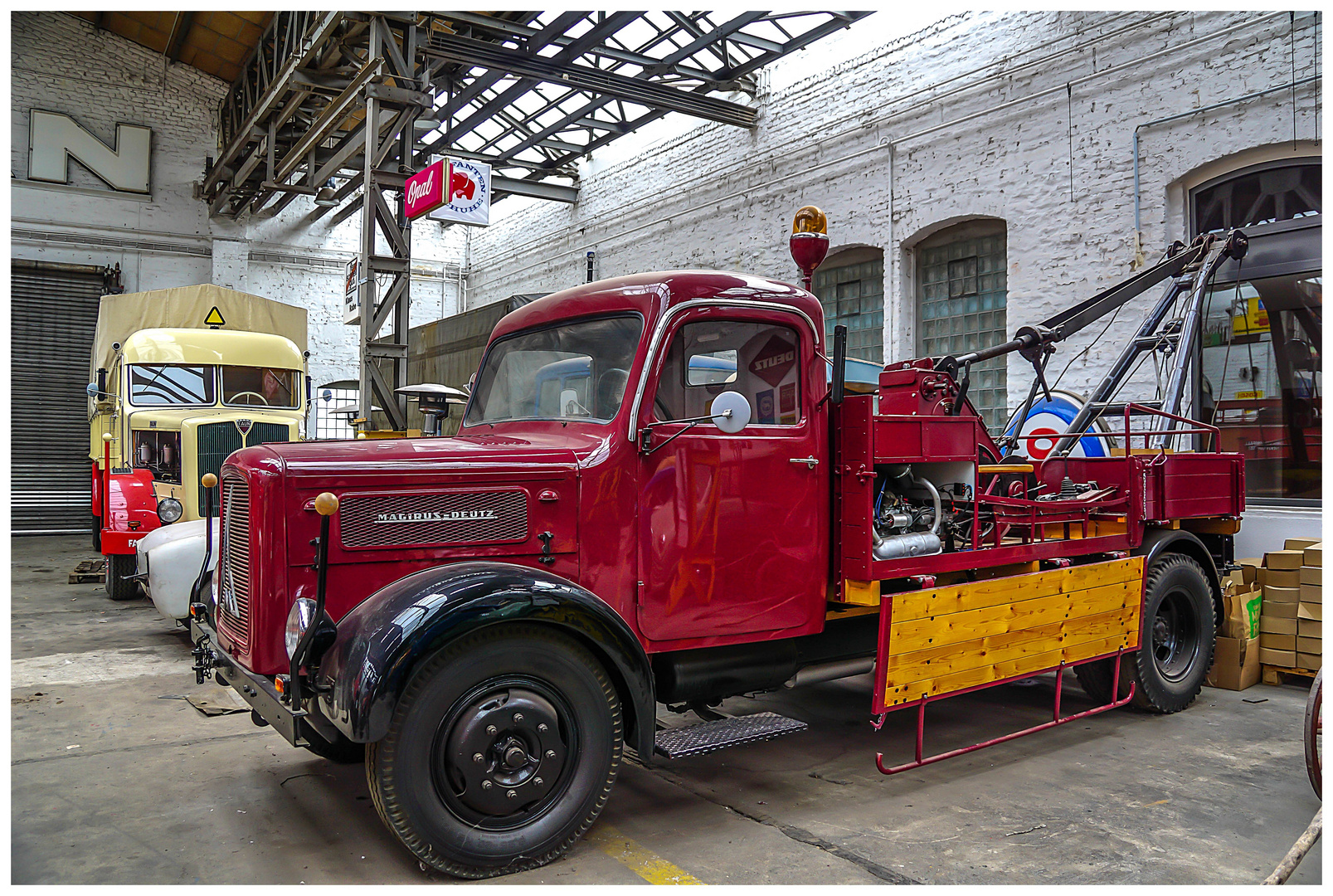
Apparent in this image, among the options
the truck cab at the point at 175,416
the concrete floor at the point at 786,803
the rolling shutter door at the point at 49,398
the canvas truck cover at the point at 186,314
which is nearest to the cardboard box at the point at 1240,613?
the concrete floor at the point at 786,803

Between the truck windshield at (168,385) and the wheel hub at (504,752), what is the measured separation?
7.76 meters

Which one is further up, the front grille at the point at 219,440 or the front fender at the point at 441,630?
the front grille at the point at 219,440

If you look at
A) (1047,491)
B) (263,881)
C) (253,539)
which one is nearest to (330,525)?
(253,539)

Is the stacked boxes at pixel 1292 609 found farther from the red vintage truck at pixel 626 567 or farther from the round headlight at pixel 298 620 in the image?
the round headlight at pixel 298 620

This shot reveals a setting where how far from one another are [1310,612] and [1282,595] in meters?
0.19

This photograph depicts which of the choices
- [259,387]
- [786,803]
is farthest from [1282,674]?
[259,387]

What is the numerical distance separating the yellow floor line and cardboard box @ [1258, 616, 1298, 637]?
16.1ft

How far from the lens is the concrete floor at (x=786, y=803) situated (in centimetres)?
326

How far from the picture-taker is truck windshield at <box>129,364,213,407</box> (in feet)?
30.9

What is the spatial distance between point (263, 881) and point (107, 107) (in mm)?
17639

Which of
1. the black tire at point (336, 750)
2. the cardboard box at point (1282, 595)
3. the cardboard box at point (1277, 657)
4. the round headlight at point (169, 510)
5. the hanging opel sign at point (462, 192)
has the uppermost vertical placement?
the hanging opel sign at point (462, 192)

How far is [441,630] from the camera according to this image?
3008mm

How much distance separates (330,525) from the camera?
3244mm
